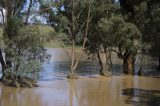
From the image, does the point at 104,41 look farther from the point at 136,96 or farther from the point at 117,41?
the point at 136,96

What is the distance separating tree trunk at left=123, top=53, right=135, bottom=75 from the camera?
30359 millimetres

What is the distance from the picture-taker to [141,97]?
62.4 ft

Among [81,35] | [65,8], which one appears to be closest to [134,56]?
[81,35]

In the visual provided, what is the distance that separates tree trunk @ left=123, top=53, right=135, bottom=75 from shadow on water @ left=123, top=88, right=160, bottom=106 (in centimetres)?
796

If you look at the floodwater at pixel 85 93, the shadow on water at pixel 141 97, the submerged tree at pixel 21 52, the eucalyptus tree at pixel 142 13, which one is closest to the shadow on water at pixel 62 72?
the floodwater at pixel 85 93

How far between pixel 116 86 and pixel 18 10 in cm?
708

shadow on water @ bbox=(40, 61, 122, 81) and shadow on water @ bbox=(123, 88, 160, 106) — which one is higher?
shadow on water @ bbox=(123, 88, 160, 106)

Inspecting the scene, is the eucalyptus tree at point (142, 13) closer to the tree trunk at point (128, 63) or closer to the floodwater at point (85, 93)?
the tree trunk at point (128, 63)

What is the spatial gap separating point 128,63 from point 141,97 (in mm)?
11861

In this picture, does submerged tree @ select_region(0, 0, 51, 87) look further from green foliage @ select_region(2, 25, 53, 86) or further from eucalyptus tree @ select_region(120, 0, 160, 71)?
eucalyptus tree @ select_region(120, 0, 160, 71)

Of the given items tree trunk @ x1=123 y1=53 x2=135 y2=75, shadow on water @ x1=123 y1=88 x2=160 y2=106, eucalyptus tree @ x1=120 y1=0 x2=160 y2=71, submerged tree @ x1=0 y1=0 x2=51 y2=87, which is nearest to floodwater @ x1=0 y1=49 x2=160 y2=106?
shadow on water @ x1=123 y1=88 x2=160 y2=106

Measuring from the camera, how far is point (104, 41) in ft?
93.5

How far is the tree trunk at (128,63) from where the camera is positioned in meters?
30.4

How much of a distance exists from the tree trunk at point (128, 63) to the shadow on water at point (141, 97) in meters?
7.96
